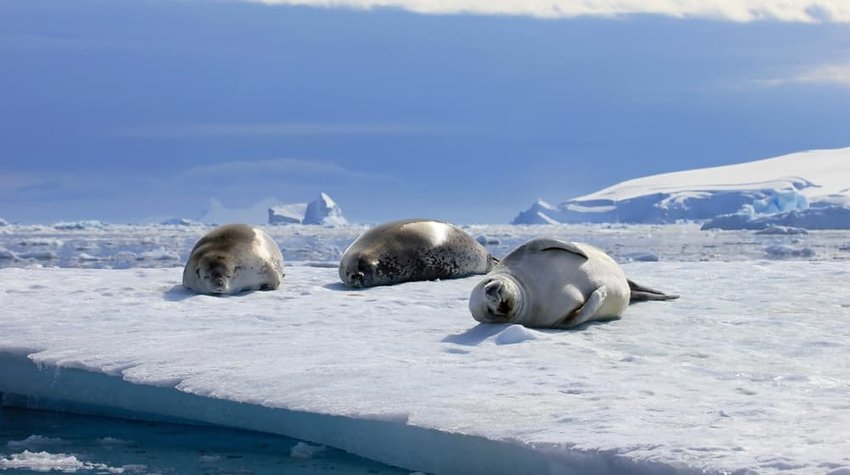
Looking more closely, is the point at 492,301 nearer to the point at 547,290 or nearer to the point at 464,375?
the point at 547,290

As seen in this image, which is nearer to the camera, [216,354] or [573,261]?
[216,354]

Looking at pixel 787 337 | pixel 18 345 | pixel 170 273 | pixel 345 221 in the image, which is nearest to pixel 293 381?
pixel 18 345

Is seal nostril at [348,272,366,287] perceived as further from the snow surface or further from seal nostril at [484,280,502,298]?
seal nostril at [484,280,502,298]

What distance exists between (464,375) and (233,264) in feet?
11.4

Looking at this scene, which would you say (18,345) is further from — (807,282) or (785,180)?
(785,180)

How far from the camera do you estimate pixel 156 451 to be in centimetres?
384

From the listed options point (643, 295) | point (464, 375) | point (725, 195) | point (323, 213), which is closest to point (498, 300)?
point (464, 375)

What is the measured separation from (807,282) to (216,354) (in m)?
4.36

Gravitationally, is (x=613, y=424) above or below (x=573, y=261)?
below

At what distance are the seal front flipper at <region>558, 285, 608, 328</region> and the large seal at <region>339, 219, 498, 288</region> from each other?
2.45 metres

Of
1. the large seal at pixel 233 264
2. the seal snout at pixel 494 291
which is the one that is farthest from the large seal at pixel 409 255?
the seal snout at pixel 494 291

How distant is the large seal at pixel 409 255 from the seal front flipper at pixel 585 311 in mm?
2454

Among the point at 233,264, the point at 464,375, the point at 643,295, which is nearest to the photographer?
the point at 464,375

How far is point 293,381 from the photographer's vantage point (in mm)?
3930
